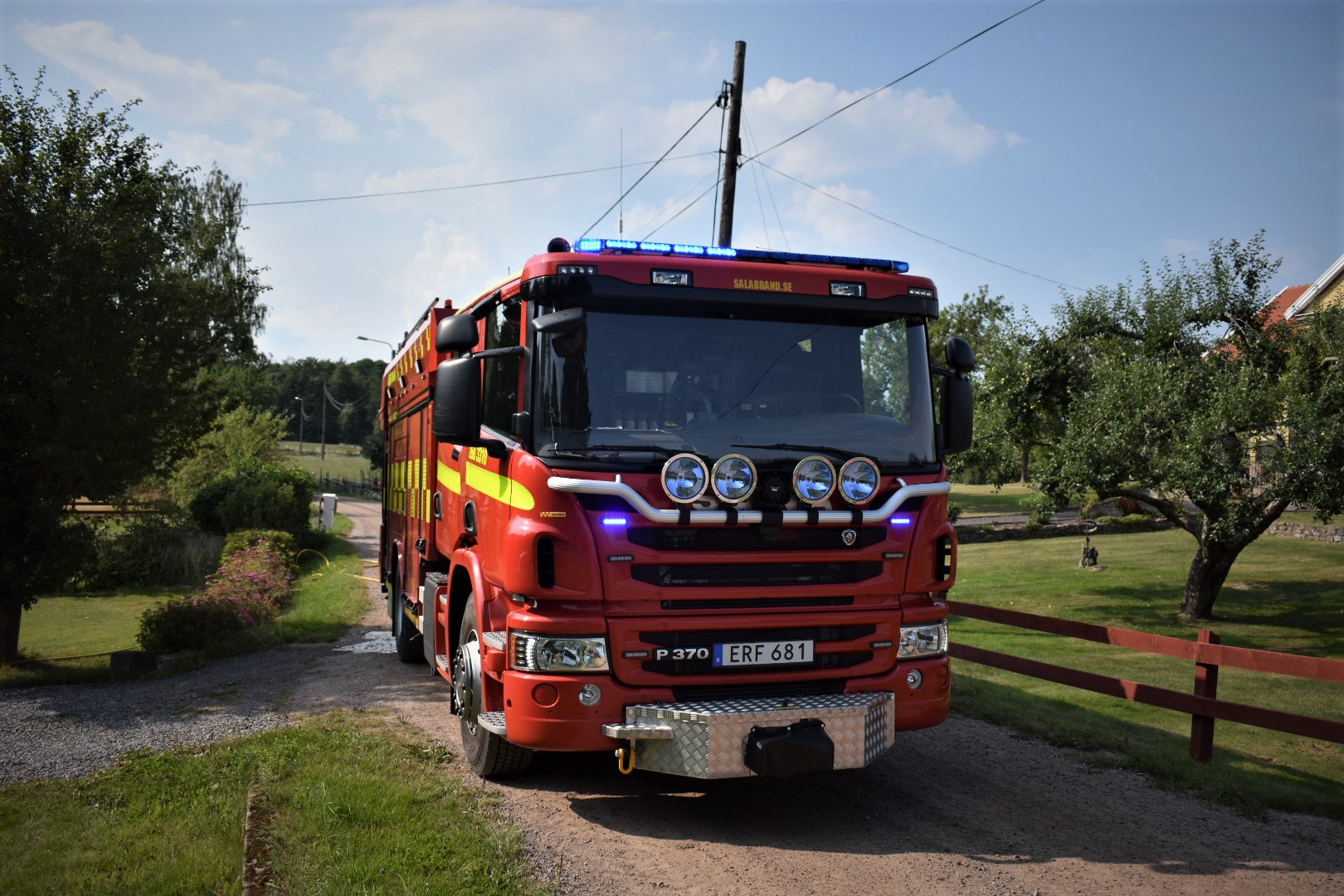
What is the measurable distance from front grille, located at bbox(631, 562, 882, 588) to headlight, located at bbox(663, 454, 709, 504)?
378 mm

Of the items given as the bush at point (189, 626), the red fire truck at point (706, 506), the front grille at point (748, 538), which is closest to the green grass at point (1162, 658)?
the red fire truck at point (706, 506)

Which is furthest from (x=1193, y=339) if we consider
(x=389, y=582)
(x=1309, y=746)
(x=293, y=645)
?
(x=293, y=645)

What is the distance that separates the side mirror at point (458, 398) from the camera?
5.59 metres

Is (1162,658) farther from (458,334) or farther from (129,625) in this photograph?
(129,625)

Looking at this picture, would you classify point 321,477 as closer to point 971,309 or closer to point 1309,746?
point 971,309

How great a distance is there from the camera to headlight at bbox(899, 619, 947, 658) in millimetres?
5773

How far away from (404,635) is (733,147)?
9401 mm

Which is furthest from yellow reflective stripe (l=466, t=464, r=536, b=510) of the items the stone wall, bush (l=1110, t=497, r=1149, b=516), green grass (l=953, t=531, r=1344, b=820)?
bush (l=1110, t=497, r=1149, b=516)

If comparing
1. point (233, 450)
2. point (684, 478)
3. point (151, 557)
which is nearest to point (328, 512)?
point (151, 557)

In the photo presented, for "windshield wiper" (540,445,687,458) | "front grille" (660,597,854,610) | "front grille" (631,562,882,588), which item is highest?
"windshield wiper" (540,445,687,458)

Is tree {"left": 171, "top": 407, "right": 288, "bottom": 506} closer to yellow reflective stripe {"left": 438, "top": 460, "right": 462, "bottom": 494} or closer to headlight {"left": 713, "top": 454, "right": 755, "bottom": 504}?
yellow reflective stripe {"left": 438, "top": 460, "right": 462, "bottom": 494}

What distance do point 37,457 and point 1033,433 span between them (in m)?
16.9

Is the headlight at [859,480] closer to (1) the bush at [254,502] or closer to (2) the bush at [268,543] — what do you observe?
(2) the bush at [268,543]

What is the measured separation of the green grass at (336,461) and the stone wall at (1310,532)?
63.8 m
